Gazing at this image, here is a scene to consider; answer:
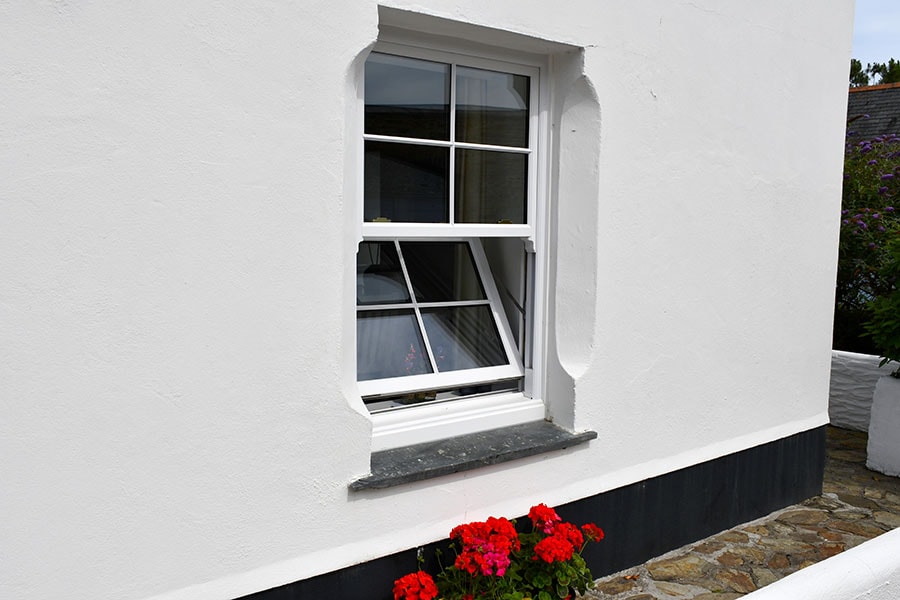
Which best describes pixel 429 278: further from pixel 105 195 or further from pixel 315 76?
pixel 105 195

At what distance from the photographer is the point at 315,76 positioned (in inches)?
109

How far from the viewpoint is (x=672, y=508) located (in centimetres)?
Answer: 431

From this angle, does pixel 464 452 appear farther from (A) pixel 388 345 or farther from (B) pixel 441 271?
(B) pixel 441 271

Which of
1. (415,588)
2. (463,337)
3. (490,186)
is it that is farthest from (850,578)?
(490,186)

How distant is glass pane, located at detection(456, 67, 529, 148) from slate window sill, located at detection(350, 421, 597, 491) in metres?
1.29

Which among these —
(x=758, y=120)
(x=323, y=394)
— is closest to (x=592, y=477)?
(x=323, y=394)

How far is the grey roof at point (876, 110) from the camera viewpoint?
45.4ft

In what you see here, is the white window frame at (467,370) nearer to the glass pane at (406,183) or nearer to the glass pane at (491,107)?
the glass pane at (406,183)

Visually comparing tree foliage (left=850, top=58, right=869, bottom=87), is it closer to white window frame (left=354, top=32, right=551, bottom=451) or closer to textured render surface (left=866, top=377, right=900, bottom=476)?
textured render surface (left=866, top=377, right=900, bottom=476)

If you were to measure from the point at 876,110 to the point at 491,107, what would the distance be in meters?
13.4

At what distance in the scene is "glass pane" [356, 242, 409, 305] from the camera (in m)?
3.49

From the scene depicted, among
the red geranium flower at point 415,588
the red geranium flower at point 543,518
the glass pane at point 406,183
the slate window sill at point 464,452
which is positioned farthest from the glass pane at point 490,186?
the red geranium flower at point 415,588

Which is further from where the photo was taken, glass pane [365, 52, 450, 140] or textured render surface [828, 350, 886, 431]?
textured render surface [828, 350, 886, 431]

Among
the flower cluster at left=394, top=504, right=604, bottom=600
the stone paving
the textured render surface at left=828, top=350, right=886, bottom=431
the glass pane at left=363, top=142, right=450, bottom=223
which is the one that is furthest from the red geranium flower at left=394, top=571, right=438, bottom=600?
the textured render surface at left=828, top=350, right=886, bottom=431
